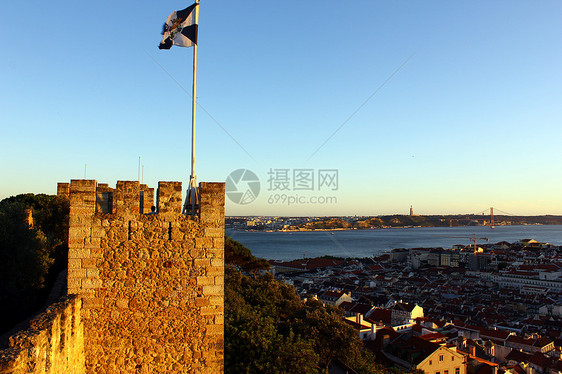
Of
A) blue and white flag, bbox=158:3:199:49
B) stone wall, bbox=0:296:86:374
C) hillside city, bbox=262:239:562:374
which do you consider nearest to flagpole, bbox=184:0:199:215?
blue and white flag, bbox=158:3:199:49

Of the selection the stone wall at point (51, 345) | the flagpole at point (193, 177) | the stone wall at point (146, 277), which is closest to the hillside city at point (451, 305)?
the stone wall at point (146, 277)

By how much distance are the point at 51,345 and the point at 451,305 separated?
194ft

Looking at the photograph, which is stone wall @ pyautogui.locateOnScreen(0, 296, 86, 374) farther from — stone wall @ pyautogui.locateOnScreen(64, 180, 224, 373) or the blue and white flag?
the blue and white flag

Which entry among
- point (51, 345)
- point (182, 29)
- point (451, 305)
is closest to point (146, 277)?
point (51, 345)

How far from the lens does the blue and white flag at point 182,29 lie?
7.05m

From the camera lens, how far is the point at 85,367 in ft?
16.8

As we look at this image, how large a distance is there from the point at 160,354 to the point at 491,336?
39615mm

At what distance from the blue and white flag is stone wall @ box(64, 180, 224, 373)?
2995mm

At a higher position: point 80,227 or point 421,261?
point 80,227

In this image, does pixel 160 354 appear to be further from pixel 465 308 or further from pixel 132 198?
pixel 465 308

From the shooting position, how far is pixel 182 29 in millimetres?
7086

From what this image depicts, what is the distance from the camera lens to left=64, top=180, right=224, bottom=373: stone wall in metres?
5.23

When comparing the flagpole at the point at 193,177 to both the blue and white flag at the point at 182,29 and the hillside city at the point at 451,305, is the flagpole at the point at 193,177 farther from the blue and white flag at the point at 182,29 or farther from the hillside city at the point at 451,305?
the hillside city at the point at 451,305

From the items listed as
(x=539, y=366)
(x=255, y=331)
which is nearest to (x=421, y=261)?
(x=539, y=366)
